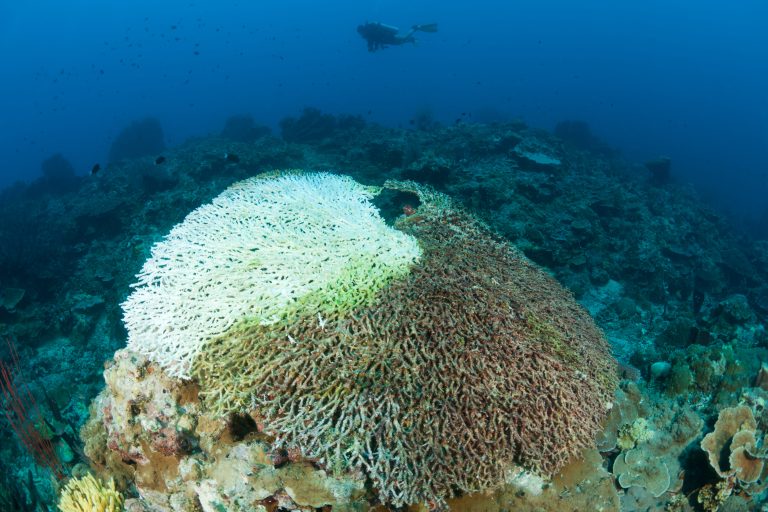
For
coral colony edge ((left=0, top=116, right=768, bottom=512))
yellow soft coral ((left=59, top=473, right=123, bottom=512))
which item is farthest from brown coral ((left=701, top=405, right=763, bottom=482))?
yellow soft coral ((left=59, top=473, right=123, bottom=512))

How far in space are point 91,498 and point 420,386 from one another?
3338 mm

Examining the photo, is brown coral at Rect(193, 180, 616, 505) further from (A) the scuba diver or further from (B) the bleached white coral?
(A) the scuba diver

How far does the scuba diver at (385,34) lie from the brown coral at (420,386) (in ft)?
86.1

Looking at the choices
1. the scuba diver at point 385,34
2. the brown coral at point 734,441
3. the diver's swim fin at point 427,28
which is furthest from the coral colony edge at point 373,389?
the scuba diver at point 385,34

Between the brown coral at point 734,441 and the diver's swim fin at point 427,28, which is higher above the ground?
the diver's swim fin at point 427,28

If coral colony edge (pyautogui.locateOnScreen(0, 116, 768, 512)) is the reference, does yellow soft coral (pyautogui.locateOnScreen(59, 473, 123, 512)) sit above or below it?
below

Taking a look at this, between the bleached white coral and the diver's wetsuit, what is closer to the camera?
the bleached white coral

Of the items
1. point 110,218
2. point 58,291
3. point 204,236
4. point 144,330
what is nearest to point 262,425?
point 144,330

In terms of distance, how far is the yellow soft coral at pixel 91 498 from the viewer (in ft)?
12.2

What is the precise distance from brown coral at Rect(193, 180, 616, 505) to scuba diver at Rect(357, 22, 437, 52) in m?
26.2

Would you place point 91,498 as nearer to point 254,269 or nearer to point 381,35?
point 254,269

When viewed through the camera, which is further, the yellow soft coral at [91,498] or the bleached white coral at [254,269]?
the yellow soft coral at [91,498]

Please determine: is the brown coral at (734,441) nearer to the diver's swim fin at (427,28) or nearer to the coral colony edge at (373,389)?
the coral colony edge at (373,389)

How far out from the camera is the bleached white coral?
3424 millimetres
